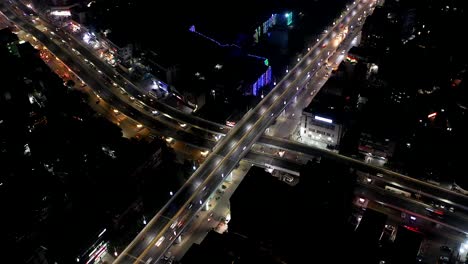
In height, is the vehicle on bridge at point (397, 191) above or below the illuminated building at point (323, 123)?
below

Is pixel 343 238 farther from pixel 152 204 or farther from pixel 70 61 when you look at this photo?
pixel 70 61

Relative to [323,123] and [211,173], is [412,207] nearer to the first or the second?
[323,123]

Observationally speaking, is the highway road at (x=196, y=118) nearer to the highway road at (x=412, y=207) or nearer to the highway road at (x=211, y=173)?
the highway road at (x=211, y=173)

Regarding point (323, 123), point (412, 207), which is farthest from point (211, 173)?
point (412, 207)

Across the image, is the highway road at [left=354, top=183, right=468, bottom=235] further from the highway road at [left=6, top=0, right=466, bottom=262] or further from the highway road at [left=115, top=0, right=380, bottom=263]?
the highway road at [left=115, top=0, right=380, bottom=263]

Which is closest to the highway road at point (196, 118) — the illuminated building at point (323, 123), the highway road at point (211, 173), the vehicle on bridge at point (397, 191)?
the highway road at point (211, 173)

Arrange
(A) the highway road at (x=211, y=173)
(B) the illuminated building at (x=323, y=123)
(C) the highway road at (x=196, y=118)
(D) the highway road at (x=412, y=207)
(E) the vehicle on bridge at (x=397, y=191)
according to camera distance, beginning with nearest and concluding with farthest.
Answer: (A) the highway road at (x=211, y=173) → (D) the highway road at (x=412, y=207) → (C) the highway road at (x=196, y=118) → (E) the vehicle on bridge at (x=397, y=191) → (B) the illuminated building at (x=323, y=123)

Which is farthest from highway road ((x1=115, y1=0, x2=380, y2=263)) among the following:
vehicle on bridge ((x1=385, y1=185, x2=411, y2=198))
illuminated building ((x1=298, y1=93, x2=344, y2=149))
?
vehicle on bridge ((x1=385, y1=185, x2=411, y2=198))

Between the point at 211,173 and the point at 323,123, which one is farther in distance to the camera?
the point at 323,123
